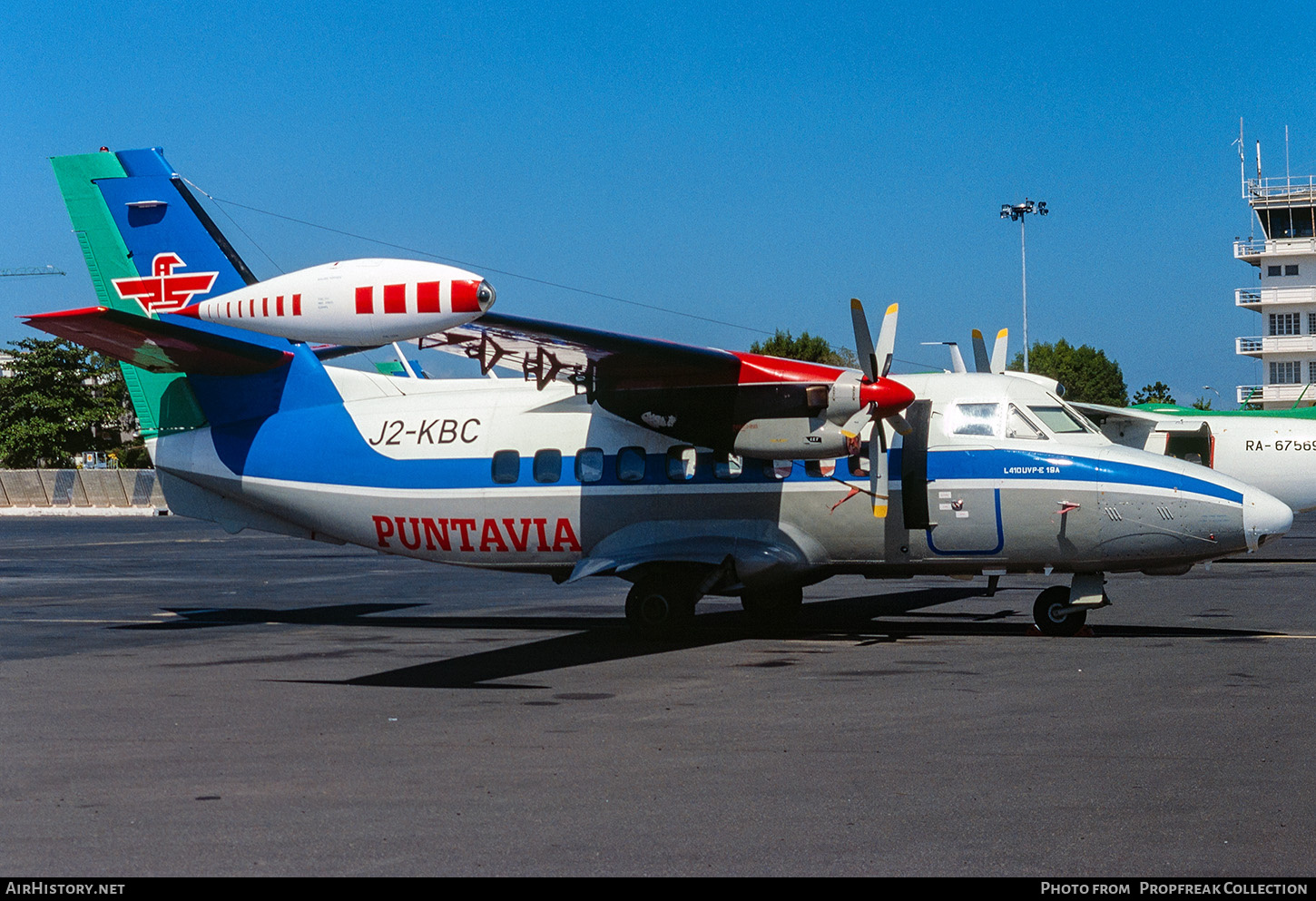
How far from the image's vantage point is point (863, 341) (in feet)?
52.2

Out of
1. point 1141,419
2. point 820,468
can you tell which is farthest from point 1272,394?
point 820,468

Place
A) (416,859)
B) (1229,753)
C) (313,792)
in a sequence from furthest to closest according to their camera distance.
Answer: (1229,753), (313,792), (416,859)

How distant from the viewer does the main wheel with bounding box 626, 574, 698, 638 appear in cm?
1672

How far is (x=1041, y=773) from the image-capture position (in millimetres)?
8711

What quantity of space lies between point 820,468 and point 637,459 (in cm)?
256

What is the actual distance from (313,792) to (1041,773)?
491 centimetres

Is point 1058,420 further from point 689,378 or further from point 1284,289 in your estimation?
point 1284,289

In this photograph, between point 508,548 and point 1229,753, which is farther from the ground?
point 508,548

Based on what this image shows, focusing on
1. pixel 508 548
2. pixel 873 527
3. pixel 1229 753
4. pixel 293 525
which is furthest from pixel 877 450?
pixel 293 525

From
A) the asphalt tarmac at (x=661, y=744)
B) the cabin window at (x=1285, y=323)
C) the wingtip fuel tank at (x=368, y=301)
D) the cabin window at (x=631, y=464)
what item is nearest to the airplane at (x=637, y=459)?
the cabin window at (x=631, y=464)

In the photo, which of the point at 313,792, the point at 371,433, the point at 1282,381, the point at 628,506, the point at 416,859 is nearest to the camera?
the point at 416,859

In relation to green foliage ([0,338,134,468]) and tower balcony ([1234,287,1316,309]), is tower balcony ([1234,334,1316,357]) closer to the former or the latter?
tower balcony ([1234,287,1316,309])

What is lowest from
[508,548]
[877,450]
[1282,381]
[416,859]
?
[416,859]

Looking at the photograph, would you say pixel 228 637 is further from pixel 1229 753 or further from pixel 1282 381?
pixel 1282 381
